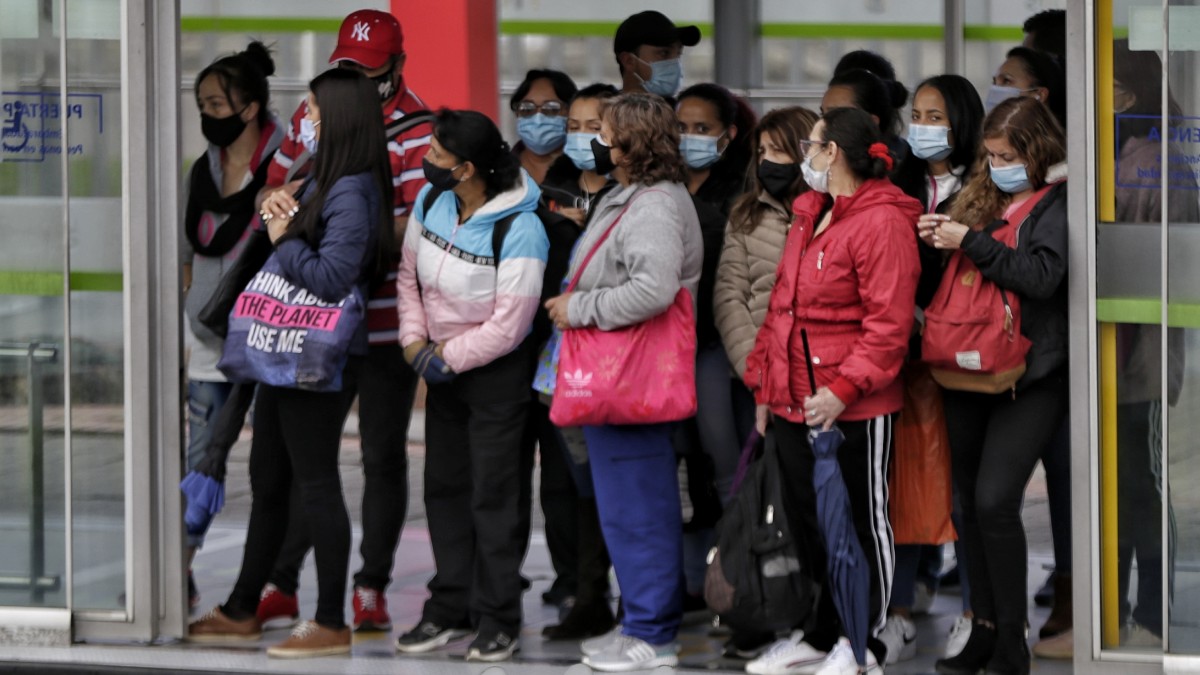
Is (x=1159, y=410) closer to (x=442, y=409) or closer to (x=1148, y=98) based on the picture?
(x=1148, y=98)

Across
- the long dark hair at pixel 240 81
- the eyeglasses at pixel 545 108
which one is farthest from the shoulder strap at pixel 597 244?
the long dark hair at pixel 240 81

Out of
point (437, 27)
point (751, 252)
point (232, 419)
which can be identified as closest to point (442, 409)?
point (232, 419)

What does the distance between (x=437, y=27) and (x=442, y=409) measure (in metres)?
4.25

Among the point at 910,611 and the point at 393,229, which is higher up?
the point at 393,229

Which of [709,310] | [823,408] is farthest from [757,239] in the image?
[823,408]

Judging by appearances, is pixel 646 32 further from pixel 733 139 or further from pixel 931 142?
pixel 931 142

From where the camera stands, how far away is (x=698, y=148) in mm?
5957

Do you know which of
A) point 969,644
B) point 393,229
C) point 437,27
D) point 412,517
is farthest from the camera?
point 437,27

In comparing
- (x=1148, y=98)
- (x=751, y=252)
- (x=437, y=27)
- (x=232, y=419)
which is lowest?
(x=232, y=419)

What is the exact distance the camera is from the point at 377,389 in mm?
5980

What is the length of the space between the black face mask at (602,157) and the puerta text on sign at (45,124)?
1.51 meters

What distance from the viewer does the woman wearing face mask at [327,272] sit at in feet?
18.3

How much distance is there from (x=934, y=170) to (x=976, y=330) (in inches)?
30.7

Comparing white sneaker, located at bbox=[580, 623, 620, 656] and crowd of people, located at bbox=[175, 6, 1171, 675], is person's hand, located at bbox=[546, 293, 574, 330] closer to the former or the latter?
crowd of people, located at bbox=[175, 6, 1171, 675]
